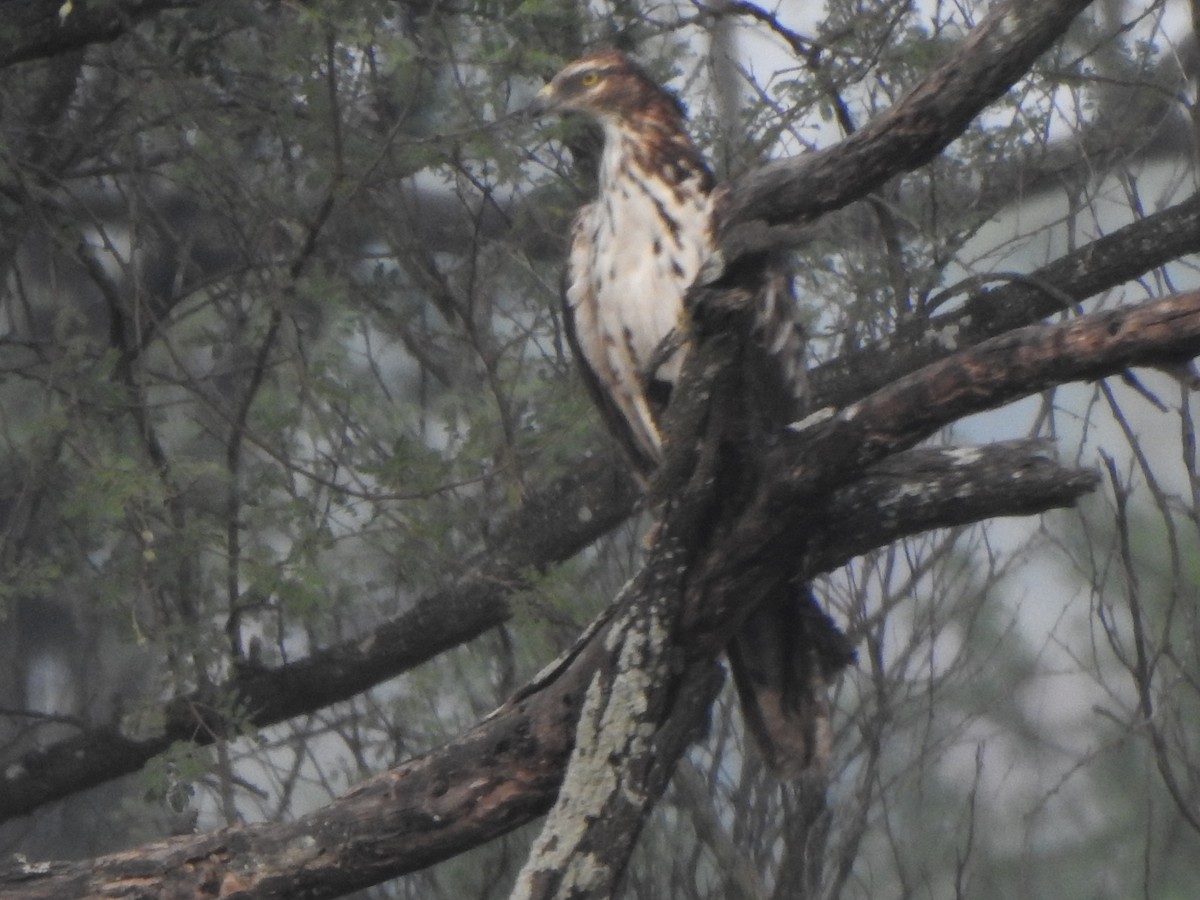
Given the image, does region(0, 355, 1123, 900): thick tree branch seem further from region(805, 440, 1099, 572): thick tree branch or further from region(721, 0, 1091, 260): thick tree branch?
region(721, 0, 1091, 260): thick tree branch

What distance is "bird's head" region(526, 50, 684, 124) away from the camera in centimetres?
354

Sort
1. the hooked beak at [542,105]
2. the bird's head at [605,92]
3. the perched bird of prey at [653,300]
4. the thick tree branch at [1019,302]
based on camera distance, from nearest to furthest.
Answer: the perched bird of prey at [653,300]
the bird's head at [605,92]
the hooked beak at [542,105]
the thick tree branch at [1019,302]

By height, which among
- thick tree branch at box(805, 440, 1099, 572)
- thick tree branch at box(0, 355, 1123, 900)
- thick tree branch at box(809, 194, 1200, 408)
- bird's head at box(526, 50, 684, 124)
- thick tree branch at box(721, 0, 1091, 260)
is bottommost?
thick tree branch at box(0, 355, 1123, 900)

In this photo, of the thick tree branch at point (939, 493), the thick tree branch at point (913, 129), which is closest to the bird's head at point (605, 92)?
the thick tree branch at point (939, 493)

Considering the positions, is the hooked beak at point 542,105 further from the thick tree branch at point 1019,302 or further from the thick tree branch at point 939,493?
the thick tree branch at point 939,493

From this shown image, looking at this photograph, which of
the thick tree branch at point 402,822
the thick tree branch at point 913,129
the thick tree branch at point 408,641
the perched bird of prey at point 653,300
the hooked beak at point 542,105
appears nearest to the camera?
the thick tree branch at point 913,129

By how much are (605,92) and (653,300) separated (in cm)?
62

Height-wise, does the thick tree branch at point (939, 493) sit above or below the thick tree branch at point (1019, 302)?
below

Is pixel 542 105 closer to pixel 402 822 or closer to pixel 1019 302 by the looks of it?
pixel 1019 302

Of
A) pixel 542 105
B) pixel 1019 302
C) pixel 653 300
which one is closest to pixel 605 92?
pixel 542 105

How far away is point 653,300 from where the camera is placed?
3.18m

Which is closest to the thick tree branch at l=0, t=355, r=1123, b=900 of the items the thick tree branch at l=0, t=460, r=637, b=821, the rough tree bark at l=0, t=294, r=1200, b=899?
the rough tree bark at l=0, t=294, r=1200, b=899

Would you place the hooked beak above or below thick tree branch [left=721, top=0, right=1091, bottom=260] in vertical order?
Answer: above

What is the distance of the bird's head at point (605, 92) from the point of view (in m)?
3.54
